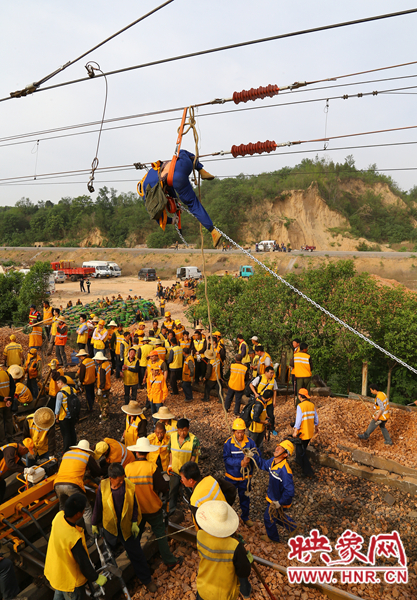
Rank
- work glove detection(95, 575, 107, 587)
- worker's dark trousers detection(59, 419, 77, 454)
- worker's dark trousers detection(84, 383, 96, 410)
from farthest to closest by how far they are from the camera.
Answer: worker's dark trousers detection(84, 383, 96, 410) < worker's dark trousers detection(59, 419, 77, 454) < work glove detection(95, 575, 107, 587)

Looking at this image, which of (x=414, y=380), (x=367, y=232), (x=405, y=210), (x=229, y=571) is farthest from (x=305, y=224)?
(x=229, y=571)

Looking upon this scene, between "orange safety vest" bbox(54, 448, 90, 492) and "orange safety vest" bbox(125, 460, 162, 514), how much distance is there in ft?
2.44

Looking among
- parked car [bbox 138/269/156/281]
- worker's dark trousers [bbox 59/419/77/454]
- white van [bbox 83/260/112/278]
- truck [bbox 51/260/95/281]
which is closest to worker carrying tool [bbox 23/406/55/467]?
worker's dark trousers [bbox 59/419/77/454]

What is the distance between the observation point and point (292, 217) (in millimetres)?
63562

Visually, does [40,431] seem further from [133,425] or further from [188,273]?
[188,273]

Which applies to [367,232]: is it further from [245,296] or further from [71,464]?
[71,464]

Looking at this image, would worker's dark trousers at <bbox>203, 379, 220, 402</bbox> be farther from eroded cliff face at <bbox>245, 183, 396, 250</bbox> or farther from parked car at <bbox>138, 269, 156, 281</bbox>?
eroded cliff face at <bbox>245, 183, 396, 250</bbox>

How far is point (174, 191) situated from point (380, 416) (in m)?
6.81

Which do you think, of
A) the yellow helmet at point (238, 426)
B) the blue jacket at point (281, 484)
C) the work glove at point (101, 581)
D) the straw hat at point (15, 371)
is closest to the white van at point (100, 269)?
the straw hat at point (15, 371)

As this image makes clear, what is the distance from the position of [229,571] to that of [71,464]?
2.56 metres

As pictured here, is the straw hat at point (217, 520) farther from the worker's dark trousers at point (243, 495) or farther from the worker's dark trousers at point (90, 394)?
the worker's dark trousers at point (90, 394)

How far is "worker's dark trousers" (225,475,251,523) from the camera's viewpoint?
18.5 feet

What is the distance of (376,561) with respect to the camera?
17.4 feet

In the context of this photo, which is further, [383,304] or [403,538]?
[383,304]
